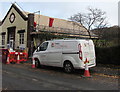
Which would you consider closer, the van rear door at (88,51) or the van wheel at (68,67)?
the van rear door at (88,51)

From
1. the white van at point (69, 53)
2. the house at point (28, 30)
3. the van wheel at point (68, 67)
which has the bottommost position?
the van wheel at point (68, 67)

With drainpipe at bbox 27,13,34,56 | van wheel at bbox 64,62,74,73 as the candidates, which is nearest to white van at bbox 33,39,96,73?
van wheel at bbox 64,62,74,73

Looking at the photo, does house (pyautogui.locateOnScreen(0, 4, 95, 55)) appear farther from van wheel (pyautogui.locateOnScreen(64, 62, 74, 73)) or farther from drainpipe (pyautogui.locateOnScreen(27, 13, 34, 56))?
van wheel (pyautogui.locateOnScreen(64, 62, 74, 73))

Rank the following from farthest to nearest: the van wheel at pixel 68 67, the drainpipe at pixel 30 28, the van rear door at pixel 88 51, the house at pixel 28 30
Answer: the drainpipe at pixel 30 28, the house at pixel 28 30, the van wheel at pixel 68 67, the van rear door at pixel 88 51

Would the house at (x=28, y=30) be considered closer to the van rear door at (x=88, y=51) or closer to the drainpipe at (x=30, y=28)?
the drainpipe at (x=30, y=28)

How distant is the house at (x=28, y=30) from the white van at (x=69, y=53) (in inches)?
314

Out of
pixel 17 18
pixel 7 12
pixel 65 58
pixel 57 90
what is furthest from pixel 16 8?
pixel 57 90

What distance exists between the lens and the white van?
8578 mm

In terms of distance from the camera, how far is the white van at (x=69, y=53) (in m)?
8.58

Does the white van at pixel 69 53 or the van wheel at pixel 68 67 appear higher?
the white van at pixel 69 53

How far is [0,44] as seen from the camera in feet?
90.8

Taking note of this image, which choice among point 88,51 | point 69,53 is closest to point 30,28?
point 69,53

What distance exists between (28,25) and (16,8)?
495cm

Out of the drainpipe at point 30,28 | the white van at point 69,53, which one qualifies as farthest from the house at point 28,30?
the white van at point 69,53
